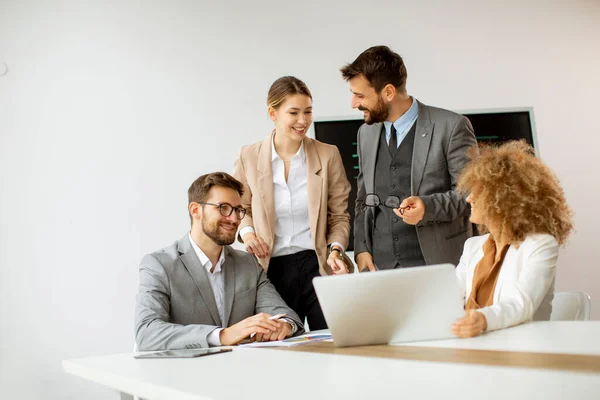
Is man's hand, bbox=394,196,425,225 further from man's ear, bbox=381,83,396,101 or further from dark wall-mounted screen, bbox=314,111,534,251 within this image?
dark wall-mounted screen, bbox=314,111,534,251

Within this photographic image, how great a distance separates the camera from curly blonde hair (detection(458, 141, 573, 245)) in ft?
6.56

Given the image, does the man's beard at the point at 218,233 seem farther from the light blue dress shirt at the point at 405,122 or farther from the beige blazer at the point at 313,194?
the light blue dress shirt at the point at 405,122

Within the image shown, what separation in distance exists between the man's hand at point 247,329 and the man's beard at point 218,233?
0.53 metres

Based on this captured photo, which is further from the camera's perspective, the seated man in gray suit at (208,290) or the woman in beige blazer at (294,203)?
the woman in beige blazer at (294,203)

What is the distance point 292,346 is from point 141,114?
113 inches

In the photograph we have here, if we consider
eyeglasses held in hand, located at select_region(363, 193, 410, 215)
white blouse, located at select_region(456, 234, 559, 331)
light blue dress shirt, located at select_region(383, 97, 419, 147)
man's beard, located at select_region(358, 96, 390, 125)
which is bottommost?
white blouse, located at select_region(456, 234, 559, 331)

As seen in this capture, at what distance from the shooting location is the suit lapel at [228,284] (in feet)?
Result: 7.44

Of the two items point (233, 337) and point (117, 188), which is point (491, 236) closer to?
point (233, 337)

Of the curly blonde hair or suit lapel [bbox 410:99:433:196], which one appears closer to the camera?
the curly blonde hair

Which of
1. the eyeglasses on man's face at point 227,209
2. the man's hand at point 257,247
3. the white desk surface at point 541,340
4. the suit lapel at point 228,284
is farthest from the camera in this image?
the man's hand at point 257,247

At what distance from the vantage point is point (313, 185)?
2729mm

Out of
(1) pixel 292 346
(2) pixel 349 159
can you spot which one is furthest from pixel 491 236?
(2) pixel 349 159

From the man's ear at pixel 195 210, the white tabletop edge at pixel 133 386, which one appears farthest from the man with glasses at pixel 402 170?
the white tabletop edge at pixel 133 386

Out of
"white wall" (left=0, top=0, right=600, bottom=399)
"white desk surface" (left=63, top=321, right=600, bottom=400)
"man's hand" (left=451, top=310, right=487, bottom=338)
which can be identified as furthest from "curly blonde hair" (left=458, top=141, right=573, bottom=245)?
"white wall" (left=0, top=0, right=600, bottom=399)
